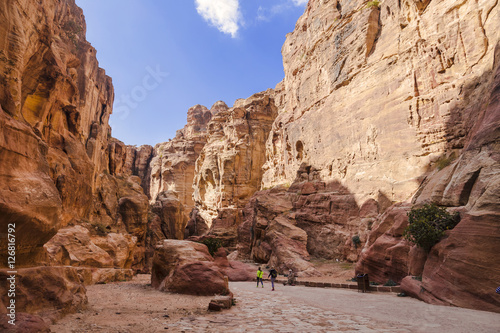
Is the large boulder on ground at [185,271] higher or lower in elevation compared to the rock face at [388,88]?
lower

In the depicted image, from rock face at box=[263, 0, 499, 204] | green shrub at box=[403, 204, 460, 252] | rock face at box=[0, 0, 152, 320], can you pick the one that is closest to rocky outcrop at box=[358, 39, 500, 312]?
green shrub at box=[403, 204, 460, 252]

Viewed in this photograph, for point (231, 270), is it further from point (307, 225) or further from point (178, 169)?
point (178, 169)

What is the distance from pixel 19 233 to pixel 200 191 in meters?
56.3

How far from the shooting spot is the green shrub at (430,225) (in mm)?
10859

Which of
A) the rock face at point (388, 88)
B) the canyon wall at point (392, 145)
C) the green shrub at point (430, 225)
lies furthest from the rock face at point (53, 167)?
the rock face at point (388, 88)

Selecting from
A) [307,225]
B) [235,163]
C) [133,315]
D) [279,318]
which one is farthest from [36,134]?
[235,163]

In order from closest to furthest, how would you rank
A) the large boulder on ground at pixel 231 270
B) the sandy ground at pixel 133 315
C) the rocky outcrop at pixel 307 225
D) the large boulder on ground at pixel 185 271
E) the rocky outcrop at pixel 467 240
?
the sandy ground at pixel 133 315, the rocky outcrop at pixel 467 240, the large boulder on ground at pixel 185 271, the large boulder on ground at pixel 231 270, the rocky outcrop at pixel 307 225

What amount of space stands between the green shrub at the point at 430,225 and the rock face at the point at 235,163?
41.5 m

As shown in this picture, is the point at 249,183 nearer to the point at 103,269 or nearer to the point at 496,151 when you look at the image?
the point at 103,269

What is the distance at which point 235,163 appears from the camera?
5641cm

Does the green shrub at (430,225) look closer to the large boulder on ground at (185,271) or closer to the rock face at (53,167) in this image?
the large boulder on ground at (185,271)

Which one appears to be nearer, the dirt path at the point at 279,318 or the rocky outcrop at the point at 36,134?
the rocky outcrop at the point at 36,134

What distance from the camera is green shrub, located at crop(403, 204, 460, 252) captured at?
10.9 m

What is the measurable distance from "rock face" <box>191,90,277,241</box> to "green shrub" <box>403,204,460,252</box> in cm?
4152
